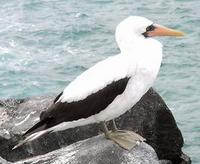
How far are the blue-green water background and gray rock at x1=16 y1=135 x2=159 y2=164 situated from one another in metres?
5.03

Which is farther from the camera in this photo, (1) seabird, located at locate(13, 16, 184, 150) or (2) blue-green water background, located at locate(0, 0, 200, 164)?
(2) blue-green water background, located at locate(0, 0, 200, 164)

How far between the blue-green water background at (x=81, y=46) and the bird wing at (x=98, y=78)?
212 inches

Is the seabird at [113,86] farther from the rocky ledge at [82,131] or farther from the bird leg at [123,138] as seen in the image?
the rocky ledge at [82,131]

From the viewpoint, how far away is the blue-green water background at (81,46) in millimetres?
15508

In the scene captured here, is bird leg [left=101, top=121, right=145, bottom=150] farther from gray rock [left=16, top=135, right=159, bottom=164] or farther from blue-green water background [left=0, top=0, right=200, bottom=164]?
blue-green water background [left=0, top=0, right=200, bottom=164]

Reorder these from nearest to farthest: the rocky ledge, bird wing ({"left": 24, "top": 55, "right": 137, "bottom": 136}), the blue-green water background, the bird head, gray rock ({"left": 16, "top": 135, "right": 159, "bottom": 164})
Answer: gray rock ({"left": 16, "top": 135, "right": 159, "bottom": 164})
bird wing ({"left": 24, "top": 55, "right": 137, "bottom": 136})
the bird head
the rocky ledge
the blue-green water background

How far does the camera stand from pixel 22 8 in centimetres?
2202

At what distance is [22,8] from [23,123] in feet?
44.3

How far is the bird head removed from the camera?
736 centimetres

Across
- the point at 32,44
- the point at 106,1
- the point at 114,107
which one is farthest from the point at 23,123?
the point at 106,1

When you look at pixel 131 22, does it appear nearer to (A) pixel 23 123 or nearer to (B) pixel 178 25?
(A) pixel 23 123

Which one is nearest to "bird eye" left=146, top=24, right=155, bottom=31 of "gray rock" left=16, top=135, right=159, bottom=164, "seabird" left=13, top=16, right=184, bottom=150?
"seabird" left=13, top=16, right=184, bottom=150

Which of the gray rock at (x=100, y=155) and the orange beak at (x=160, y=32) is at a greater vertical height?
the orange beak at (x=160, y=32)

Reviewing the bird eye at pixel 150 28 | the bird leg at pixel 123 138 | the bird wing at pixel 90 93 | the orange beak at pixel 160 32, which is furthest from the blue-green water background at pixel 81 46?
the bird wing at pixel 90 93
